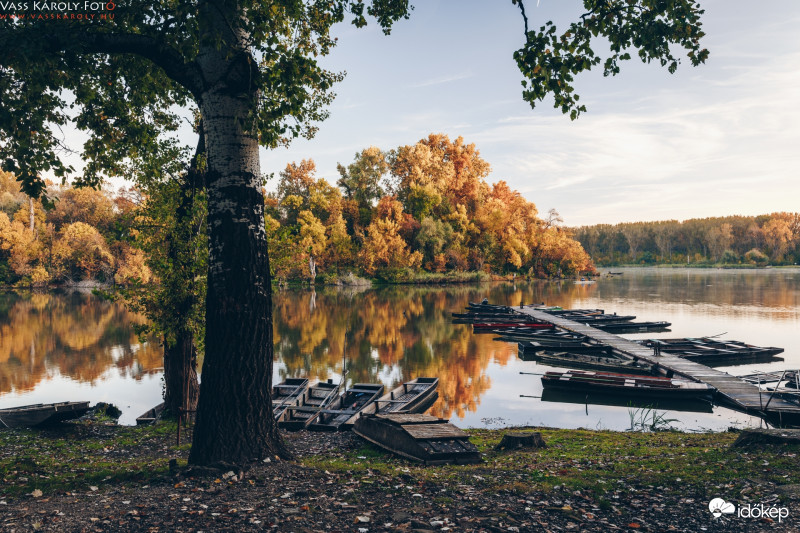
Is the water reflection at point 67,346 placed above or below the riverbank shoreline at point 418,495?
below

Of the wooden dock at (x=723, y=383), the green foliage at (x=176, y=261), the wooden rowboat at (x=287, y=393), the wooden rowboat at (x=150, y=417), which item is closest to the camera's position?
the green foliage at (x=176, y=261)

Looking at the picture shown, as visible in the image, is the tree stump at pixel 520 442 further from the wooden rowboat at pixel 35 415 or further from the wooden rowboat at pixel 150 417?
the wooden rowboat at pixel 35 415

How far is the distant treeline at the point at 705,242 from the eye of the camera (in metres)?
160

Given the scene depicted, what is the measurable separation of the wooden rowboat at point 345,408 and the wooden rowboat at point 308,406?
0.30m

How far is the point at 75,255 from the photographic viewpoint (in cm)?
7825

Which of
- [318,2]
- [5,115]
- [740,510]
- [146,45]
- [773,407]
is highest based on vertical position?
[318,2]

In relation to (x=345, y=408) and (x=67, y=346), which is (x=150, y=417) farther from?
(x=67, y=346)

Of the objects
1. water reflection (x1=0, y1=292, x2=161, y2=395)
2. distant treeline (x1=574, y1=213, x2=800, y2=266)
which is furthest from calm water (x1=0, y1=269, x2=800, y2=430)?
distant treeline (x1=574, y1=213, x2=800, y2=266)

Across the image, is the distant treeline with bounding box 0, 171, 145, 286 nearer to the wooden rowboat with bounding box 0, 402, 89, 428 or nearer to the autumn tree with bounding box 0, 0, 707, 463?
the wooden rowboat with bounding box 0, 402, 89, 428

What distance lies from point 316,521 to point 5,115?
7213 millimetres

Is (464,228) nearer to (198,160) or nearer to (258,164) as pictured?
(198,160)

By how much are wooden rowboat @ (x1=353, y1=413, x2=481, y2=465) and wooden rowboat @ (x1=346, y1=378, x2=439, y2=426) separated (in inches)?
153

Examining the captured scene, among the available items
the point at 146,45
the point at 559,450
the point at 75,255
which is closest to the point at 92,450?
the point at 146,45

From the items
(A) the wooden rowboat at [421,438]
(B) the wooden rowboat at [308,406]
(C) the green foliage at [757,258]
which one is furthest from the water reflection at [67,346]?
(C) the green foliage at [757,258]
